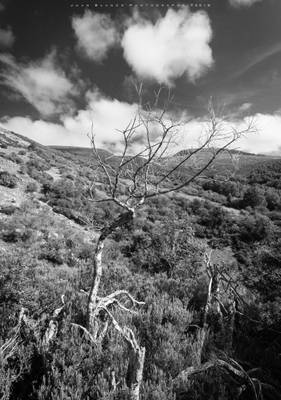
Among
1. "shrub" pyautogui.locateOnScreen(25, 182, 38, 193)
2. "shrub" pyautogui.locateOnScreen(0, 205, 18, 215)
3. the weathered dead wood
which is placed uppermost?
"shrub" pyautogui.locateOnScreen(25, 182, 38, 193)

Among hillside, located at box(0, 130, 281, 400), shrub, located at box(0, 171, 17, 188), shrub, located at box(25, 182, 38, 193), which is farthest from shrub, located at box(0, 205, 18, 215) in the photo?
shrub, located at box(25, 182, 38, 193)

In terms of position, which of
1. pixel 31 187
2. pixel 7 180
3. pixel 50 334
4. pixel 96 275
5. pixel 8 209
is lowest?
pixel 8 209

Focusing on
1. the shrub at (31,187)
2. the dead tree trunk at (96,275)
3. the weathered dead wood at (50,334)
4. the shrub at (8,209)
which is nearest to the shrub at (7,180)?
the shrub at (31,187)

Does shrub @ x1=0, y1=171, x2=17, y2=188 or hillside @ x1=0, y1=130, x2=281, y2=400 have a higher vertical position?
shrub @ x1=0, y1=171, x2=17, y2=188

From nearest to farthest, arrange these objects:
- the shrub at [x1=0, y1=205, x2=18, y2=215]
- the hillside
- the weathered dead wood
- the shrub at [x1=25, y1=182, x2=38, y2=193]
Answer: the hillside → the weathered dead wood → the shrub at [x1=0, y1=205, x2=18, y2=215] → the shrub at [x1=25, y1=182, x2=38, y2=193]

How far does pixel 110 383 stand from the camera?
3.53m

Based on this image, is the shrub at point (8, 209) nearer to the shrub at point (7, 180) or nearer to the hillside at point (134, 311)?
the hillside at point (134, 311)

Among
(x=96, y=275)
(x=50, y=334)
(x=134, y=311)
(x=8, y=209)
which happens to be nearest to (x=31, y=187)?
(x=8, y=209)

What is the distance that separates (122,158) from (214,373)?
3.49m

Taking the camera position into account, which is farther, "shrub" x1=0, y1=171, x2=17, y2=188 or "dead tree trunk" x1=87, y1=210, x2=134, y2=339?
"shrub" x1=0, y1=171, x2=17, y2=188

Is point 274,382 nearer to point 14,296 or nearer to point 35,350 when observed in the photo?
point 35,350

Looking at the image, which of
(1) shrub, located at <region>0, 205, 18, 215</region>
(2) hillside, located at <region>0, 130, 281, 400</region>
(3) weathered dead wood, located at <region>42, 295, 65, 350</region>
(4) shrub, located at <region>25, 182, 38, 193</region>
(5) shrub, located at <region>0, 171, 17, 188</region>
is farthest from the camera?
(4) shrub, located at <region>25, 182, 38, 193</region>

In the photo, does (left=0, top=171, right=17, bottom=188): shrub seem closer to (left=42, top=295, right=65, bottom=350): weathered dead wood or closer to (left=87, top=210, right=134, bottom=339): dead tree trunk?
(left=42, top=295, right=65, bottom=350): weathered dead wood

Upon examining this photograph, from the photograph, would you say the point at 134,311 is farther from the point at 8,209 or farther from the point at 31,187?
the point at 31,187
